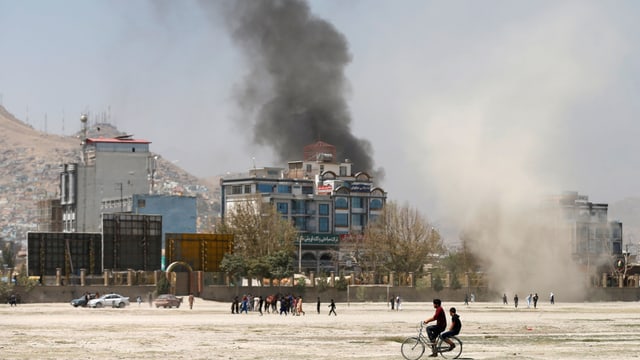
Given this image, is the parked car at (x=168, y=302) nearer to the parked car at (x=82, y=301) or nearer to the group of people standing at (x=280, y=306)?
the parked car at (x=82, y=301)

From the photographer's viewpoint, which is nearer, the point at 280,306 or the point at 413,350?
the point at 413,350

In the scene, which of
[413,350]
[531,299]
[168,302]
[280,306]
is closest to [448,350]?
[413,350]

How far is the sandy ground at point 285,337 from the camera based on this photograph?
51.5m

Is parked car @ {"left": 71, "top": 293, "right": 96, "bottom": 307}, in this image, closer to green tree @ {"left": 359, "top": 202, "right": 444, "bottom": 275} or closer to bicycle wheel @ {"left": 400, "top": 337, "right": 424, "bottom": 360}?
green tree @ {"left": 359, "top": 202, "right": 444, "bottom": 275}

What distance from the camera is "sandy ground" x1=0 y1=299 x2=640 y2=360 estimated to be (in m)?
51.5

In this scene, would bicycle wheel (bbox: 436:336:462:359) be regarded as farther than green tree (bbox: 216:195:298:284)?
No

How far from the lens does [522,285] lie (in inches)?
5433

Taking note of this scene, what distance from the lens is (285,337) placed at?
208 ft

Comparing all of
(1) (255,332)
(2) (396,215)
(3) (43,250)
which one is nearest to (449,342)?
(1) (255,332)

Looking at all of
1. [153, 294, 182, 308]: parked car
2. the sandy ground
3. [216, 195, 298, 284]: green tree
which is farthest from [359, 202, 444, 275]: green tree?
the sandy ground

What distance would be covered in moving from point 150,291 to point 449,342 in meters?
84.2

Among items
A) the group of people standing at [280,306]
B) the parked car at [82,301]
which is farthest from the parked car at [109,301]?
the group of people standing at [280,306]

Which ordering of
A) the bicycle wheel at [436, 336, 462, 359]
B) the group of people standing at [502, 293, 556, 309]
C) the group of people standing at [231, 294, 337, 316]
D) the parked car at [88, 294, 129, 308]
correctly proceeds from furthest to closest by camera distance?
the group of people standing at [502, 293, 556, 309] → the parked car at [88, 294, 129, 308] → the group of people standing at [231, 294, 337, 316] → the bicycle wheel at [436, 336, 462, 359]

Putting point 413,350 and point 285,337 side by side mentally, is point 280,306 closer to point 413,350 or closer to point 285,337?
point 285,337
